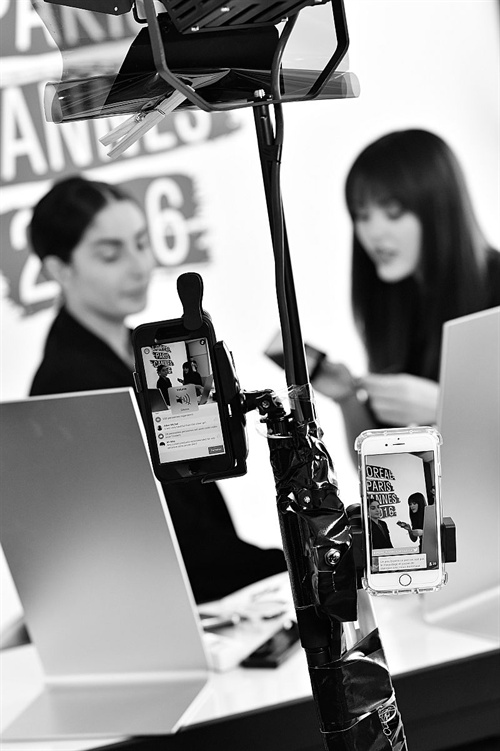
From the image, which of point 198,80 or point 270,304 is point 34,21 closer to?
point 270,304

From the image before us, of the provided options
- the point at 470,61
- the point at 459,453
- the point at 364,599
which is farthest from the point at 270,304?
the point at 364,599

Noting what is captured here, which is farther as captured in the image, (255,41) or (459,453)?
(459,453)

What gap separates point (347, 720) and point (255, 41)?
0.61 m

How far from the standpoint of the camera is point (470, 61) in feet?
8.26

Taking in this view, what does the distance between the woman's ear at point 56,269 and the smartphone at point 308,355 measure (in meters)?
0.54

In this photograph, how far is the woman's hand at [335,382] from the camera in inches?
97.1

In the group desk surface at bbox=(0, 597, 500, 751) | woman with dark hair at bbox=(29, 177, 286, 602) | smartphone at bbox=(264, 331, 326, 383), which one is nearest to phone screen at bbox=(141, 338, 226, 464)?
desk surface at bbox=(0, 597, 500, 751)

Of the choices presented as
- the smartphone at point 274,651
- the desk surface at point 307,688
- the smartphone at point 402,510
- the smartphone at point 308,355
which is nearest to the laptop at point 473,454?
the desk surface at point 307,688

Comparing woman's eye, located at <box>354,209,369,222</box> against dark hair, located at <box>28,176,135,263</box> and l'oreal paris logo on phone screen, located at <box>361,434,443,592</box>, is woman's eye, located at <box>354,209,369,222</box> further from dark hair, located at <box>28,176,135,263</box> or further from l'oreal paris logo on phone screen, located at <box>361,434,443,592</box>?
l'oreal paris logo on phone screen, located at <box>361,434,443,592</box>

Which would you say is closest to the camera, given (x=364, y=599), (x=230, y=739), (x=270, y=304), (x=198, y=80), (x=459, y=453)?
(x=198, y=80)

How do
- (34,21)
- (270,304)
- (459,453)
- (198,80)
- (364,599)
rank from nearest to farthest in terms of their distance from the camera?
(198,80), (364,599), (459,453), (34,21), (270,304)

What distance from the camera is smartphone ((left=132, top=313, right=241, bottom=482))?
84 cm

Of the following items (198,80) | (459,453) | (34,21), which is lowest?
(459,453)

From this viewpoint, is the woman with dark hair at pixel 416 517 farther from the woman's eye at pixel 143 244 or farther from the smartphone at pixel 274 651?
the woman's eye at pixel 143 244
